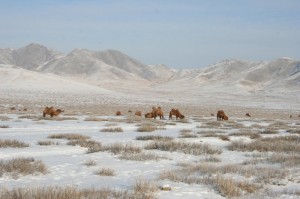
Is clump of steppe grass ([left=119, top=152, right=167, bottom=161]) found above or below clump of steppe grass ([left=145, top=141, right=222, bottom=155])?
below

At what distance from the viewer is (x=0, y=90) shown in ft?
310

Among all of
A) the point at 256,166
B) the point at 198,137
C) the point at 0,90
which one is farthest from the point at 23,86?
the point at 256,166

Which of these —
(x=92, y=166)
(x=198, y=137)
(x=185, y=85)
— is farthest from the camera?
(x=185, y=85)

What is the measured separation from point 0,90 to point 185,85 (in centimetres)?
11205

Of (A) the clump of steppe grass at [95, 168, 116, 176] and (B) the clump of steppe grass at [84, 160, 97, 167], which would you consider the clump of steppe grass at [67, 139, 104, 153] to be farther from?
(A) the clump of steppe grass at [95, 168, 116, 176]

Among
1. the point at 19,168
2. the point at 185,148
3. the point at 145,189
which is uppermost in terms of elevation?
the point at 185,148

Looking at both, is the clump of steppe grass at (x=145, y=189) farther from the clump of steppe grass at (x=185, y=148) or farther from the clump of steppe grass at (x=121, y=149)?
the clump of steppe grass at (x=185, y=148)

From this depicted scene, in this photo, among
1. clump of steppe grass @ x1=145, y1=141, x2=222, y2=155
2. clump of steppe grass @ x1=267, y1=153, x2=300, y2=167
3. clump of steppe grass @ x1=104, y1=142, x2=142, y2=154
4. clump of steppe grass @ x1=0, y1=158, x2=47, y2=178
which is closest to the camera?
clump of steppe grass @ x1=0, y1=158, x2=47, y2=178

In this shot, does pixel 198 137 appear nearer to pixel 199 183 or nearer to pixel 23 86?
pixel 199 183

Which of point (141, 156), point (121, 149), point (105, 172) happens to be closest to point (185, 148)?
point (121, 149)

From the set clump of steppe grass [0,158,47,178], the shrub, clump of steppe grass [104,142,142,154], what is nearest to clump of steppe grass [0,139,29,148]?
the shrub

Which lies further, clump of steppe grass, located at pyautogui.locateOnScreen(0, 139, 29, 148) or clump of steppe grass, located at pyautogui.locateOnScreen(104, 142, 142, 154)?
clump of steppe grass, located at pyautogui.locateOnScreen(0, 139, 29, 148)

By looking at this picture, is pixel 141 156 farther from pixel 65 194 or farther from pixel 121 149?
pixel 65 194

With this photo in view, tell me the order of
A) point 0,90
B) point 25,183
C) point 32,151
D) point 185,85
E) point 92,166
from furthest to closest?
point 185,85 → point 0,90 → point 32,151 → point 92,166 → point 25,183
